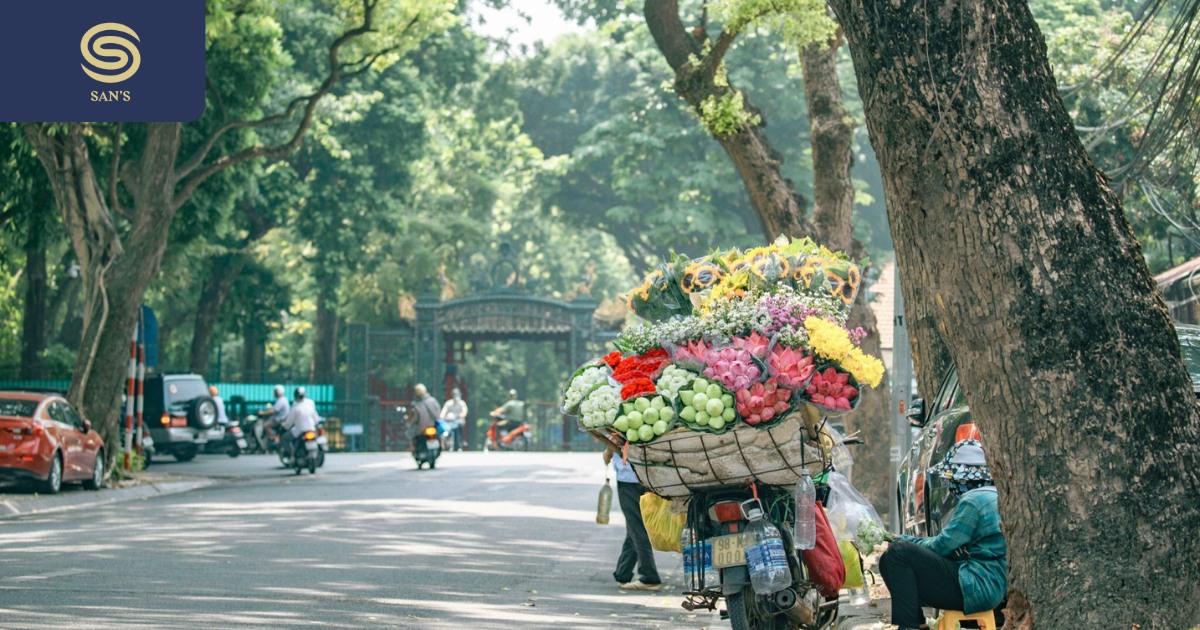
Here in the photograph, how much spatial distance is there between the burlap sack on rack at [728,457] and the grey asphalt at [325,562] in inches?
93.4

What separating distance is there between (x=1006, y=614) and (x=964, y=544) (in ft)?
1.72

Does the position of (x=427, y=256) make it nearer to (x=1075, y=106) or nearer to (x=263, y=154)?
(x=263, y=154)

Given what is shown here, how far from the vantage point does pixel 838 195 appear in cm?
1881

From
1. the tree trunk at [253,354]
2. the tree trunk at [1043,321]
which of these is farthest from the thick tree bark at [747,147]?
the tree trunk at [253,354]

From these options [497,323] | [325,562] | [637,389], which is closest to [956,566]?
[637,389]

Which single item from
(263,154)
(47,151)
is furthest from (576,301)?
(47,151)

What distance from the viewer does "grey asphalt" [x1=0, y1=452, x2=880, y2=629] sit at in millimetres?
10227

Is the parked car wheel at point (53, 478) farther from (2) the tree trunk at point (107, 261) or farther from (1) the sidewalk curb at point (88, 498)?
(2) the tree trunk at point (107, 261)

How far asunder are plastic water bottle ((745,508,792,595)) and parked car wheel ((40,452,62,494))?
52.5 ft

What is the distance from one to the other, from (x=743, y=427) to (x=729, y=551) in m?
0.68

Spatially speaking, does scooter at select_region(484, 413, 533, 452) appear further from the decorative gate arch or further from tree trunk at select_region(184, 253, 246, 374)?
tree trunk at select_region(184, 253, 246, 374)

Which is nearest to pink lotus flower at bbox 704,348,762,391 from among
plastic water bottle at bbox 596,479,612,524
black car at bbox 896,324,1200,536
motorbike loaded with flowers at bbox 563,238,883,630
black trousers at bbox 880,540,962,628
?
motorbike loaded with flowers at bbox 563,238,883,630

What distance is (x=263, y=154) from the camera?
2652cm

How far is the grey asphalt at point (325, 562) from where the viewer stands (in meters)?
10.2
